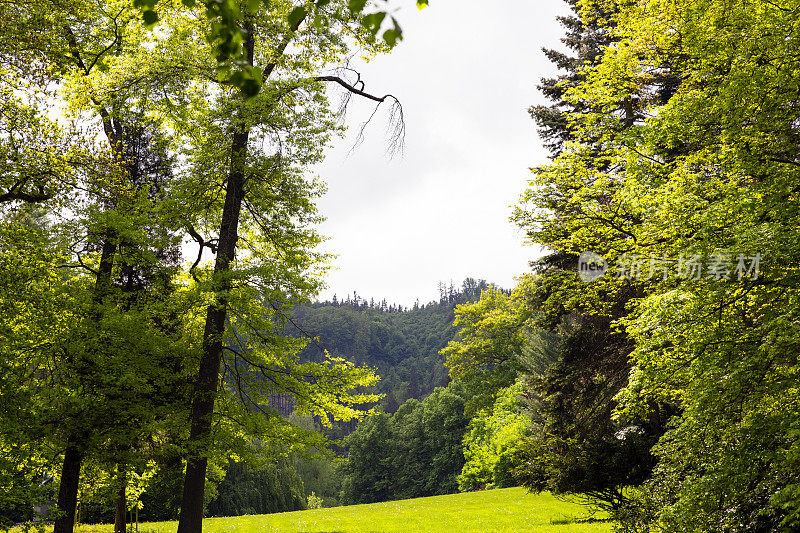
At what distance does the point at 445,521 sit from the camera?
21.0m

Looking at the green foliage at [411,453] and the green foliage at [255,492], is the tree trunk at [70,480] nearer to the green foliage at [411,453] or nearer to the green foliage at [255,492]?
the green foliage at [255,492]

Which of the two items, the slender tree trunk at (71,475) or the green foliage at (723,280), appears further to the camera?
the slender tree trunk at (71,475)

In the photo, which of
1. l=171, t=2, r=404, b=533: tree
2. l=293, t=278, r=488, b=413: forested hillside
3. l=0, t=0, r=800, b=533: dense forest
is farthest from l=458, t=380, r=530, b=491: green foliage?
l=293, t=278, r=488, b=413: forested hillside

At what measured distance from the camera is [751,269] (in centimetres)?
788

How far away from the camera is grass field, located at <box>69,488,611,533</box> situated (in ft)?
60.4

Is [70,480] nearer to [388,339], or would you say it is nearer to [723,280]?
[723,280]

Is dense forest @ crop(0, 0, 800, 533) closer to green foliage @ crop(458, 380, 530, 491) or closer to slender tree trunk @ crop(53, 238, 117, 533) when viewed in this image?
slender tree trunk @ crop(53, 238, 117, 533)

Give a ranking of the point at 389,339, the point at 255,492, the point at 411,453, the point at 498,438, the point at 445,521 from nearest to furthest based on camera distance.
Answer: the point at 445,521 → the point at 498,438 → the point at 255,492 → the point at 411,453 → the point at 389,339

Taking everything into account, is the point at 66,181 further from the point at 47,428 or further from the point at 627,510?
the point at 627,510

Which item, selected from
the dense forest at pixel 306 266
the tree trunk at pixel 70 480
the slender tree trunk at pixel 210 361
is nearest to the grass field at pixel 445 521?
the dense forest at pixel 306 266

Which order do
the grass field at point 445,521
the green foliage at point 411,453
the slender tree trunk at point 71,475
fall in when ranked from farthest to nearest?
the green foliage at point 411,453, the grass field at point 445,521, the slender tree trunk at point 71,475

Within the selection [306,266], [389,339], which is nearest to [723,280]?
[306,266]

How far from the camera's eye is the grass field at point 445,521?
60.4 ft

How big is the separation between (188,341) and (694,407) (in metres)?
10.9
